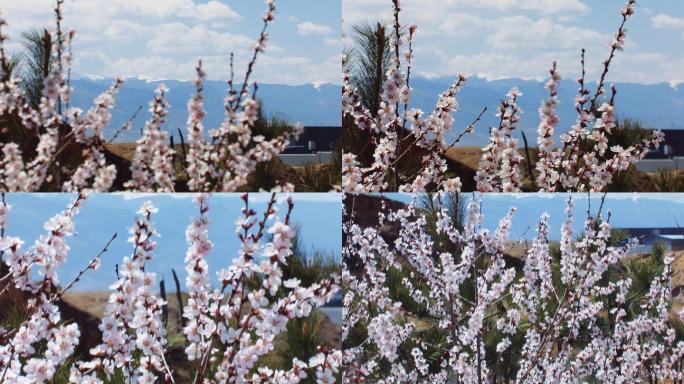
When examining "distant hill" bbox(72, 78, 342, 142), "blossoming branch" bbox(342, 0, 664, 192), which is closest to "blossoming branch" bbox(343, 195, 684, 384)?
"blossoming branch" bbox(342, 0, 664, 192)

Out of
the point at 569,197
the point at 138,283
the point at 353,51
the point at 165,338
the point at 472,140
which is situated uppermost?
the point at 353,51

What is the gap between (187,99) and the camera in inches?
121

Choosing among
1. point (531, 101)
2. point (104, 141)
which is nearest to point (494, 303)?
point (531, 101)

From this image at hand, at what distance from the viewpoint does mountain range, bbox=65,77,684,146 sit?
3.06 m

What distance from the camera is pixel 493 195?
128 inches

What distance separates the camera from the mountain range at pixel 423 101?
3057 millimetres

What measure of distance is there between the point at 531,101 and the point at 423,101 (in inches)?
14.8

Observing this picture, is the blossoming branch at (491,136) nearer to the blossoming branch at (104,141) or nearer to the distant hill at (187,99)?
the distant hill at (187,99)

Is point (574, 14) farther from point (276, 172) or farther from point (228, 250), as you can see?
point (228, 250)

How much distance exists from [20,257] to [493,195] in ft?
5.49

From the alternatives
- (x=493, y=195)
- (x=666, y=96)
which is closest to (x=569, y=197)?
(x=493, y=195)

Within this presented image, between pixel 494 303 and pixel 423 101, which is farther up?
pixel 423 101

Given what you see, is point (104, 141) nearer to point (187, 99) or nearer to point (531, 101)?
point (187, 99)

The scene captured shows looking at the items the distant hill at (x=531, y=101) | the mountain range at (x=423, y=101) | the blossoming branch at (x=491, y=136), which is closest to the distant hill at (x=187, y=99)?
the mountain range at (x=423, y=101)
